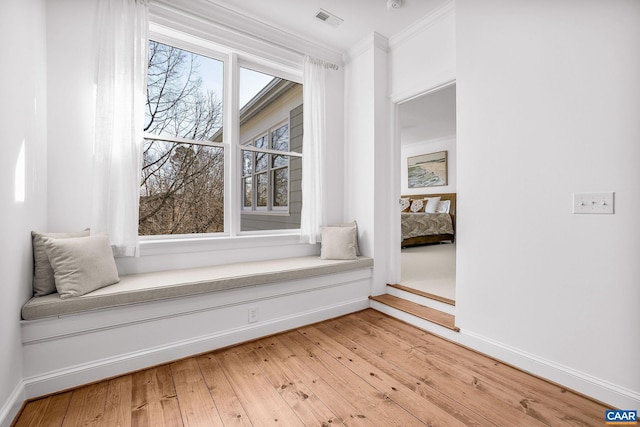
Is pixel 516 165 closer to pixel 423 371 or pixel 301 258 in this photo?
pixel 423 371

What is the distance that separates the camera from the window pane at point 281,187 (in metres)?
3.23

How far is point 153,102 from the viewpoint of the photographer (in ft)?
8.27

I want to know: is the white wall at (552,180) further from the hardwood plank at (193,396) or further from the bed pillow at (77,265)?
the bed pillow at (77,265)

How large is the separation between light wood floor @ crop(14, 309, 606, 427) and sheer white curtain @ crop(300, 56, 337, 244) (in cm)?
130

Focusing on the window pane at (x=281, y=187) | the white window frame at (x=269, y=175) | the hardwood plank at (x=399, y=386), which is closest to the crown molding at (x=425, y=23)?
the white window frame at (x=269, y=175)

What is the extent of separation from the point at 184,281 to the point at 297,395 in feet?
3.58

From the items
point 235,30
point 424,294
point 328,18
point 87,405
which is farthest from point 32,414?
point 328,18

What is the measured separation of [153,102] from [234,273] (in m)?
1.66

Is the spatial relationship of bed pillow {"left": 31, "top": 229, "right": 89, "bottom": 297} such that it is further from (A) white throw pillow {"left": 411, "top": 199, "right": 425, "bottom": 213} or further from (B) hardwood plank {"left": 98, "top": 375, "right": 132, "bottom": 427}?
(A) white throw pillow {"left": 411, "top": 199, "right": 425, "bottom": 213}

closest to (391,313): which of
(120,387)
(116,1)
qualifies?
(120,387)

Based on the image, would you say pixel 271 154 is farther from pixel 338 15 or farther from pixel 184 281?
pixel 184 281

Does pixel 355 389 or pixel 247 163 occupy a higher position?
pixel 247 163

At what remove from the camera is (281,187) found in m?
3.28

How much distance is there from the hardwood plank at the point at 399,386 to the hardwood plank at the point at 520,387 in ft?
1.09
